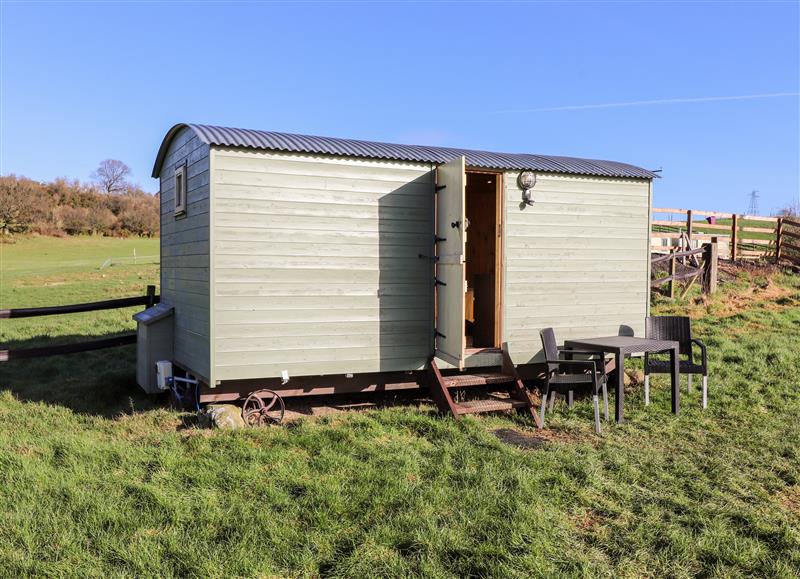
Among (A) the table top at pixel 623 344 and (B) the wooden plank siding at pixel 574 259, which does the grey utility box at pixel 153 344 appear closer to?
Result: (B) the wooden plank siding at pixel 574 259

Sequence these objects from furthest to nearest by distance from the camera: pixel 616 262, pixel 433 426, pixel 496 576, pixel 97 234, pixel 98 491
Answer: pixel 97 234 < pixel 616 262 < pixel 433 426 < pixel 98 491 < pixel 496 576

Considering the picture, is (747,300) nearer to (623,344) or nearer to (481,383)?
(623,344)

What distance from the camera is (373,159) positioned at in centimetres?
645

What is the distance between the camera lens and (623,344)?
665cm

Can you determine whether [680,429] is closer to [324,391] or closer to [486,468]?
[486,468]

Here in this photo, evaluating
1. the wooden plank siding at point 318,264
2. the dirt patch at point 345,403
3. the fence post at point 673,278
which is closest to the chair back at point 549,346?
the wooden plank siding at point 318,264

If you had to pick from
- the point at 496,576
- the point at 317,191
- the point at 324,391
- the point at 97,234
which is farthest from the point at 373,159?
the point at 97,234

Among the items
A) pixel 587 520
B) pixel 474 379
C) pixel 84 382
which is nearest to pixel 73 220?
pixel 84 382

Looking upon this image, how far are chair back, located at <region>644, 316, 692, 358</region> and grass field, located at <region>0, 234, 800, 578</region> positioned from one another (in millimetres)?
681

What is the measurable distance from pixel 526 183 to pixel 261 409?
3906 millimetres

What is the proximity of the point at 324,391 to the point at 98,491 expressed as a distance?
2654mm

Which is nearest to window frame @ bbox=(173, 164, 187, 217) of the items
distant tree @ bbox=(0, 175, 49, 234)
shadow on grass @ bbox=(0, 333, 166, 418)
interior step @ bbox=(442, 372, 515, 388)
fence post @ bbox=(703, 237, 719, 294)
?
shadow on grass @ bbox=(0, 333, 166, 418)

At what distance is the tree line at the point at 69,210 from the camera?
36562mm

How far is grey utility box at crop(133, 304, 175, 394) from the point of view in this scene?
7266mm
